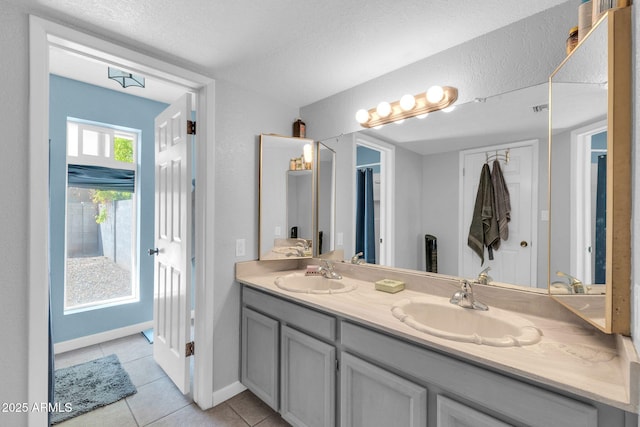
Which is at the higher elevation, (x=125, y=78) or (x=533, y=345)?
(x=125, y=78)

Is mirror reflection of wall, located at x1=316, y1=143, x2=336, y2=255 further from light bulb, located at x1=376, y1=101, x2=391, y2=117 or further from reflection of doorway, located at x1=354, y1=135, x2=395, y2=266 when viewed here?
light bulb, located at x1=376, y1=101, x2=391, y2=117

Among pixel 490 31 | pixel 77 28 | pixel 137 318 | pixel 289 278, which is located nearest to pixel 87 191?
pixel 137 318

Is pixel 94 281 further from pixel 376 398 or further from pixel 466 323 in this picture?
pixel 466 323

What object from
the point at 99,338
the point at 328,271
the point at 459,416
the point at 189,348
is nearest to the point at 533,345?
the point at 459,416

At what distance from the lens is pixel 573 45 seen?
3.61ft

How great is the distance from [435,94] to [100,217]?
330cm

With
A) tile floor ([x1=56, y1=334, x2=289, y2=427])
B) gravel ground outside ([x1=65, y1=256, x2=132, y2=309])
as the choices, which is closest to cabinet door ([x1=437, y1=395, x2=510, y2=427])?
tile floor ([x1=56, y1=334, x2=289, y2=427])

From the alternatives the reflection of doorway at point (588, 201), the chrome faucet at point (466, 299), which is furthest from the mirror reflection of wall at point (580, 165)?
A: the chrome faucet at point (466, 299)

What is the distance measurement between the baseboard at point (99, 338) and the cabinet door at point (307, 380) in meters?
2.12

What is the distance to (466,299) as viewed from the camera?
1.36 meters

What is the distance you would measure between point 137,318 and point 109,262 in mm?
661

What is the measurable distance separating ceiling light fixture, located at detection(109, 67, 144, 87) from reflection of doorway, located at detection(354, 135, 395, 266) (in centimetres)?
209

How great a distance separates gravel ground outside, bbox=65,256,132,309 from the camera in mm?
2748

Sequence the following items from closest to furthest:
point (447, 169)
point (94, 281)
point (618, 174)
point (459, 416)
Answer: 1. point (618, 174)
2. point (459, 416)
3. point (447, 169)
4. point (94, 281)
